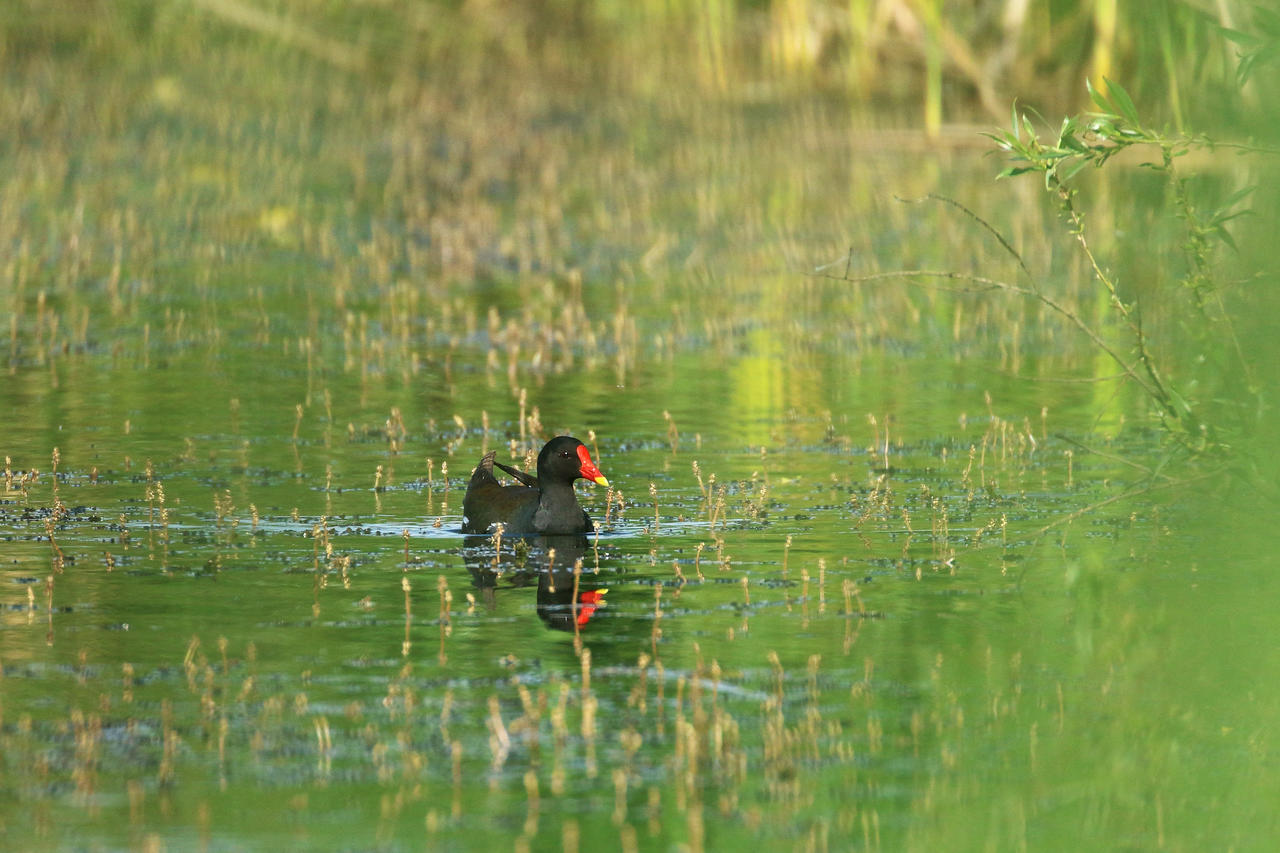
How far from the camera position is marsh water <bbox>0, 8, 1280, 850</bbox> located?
6883 millimetres

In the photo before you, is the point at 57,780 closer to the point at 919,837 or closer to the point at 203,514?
the point at 919,837

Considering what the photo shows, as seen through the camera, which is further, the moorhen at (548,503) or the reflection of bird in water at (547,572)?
the moorhen at (548,503)

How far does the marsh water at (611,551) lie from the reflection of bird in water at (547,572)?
40 millimetres

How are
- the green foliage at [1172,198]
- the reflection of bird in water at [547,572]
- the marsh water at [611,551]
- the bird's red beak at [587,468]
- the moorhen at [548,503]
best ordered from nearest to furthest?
the marsh water at [611,551] → the green foliage at [1172,198] → the reflection of bird in water at [547,572] → the moorhen at [548,503] → the bird's red beak at [587,468]

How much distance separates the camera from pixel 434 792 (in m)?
6.82

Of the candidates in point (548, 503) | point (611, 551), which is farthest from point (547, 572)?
point (548, 503)

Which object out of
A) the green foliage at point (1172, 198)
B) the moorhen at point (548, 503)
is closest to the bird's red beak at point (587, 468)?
the moorhen at point (548, 503)

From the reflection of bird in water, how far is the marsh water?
40mm

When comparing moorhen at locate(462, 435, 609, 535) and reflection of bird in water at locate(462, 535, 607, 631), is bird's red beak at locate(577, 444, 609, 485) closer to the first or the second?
moorhen at locate(462, 435, 609, 535)

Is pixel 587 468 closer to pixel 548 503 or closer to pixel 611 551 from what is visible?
pixel 548 503

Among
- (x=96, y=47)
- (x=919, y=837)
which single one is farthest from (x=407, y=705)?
(x=96, y=47)

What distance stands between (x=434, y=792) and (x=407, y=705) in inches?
30.9

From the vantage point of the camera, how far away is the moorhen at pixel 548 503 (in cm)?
1105

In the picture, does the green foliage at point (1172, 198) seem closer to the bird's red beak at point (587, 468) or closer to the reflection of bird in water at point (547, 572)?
the reflection of bird in water at point (547, 572)
